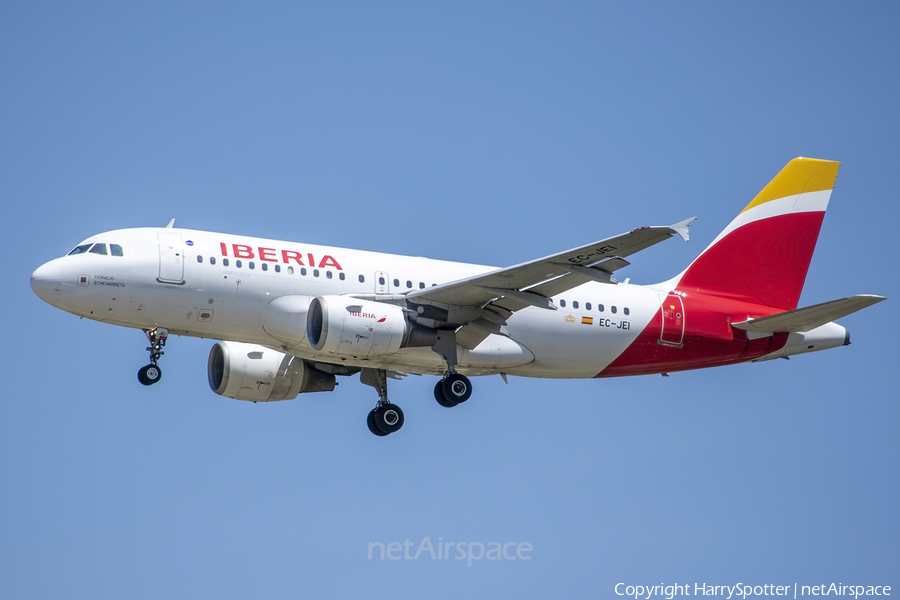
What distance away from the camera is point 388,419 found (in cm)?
3198

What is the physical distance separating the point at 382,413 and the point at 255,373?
391 centimetres

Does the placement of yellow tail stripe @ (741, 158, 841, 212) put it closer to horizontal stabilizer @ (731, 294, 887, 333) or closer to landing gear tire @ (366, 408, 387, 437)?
horizontal stabilizer @ (731, 294, 887, 333)

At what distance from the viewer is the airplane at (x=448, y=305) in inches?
1073

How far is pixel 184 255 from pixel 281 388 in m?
6.37

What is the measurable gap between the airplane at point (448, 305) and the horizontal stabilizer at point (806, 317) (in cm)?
6

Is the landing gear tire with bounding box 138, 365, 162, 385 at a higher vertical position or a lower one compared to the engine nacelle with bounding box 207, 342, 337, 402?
lower

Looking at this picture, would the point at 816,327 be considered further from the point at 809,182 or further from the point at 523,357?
the point at 523,357

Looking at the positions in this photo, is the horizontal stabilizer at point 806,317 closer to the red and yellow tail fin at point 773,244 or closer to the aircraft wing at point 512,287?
the red and yellow tail fin at point 773,244

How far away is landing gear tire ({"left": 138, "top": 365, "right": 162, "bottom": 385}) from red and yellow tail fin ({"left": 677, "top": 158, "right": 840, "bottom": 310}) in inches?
606

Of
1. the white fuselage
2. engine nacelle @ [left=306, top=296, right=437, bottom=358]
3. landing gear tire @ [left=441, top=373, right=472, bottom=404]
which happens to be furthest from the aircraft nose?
landing gear tire @ [left=441, top=373, right=472, bottom=404]

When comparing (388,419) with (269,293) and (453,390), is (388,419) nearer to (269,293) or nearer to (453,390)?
(453,390)

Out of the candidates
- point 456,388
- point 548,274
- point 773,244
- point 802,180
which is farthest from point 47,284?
point 802,180

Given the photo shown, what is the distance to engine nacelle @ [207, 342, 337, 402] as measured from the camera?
31750 millimetres

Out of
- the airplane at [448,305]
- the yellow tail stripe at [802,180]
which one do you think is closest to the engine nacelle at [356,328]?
the airplane at [448,305]
